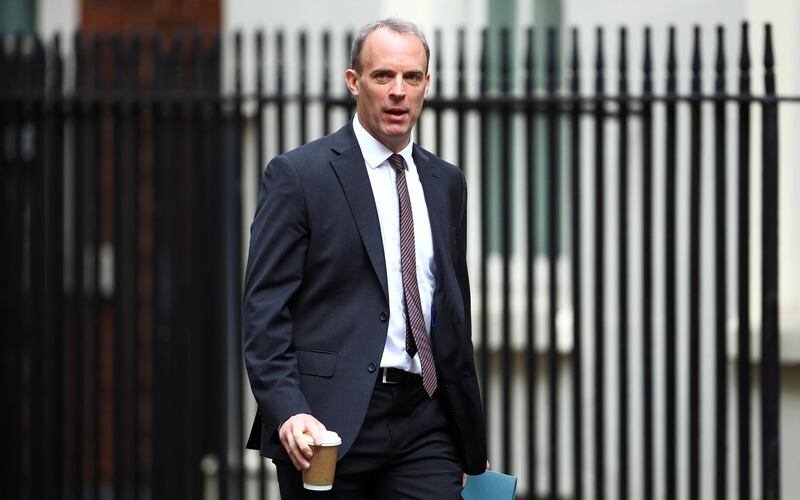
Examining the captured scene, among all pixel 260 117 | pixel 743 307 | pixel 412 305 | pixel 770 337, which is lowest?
pixel 770 337

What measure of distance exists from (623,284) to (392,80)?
8.83 ft

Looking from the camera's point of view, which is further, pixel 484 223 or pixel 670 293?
pixel 484 223

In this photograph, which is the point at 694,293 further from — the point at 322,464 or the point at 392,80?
the point at 322,464

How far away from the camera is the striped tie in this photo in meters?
3.15

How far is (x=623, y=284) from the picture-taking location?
5.59 m

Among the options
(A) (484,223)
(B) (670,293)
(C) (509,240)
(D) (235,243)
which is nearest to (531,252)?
(C) (509,240)

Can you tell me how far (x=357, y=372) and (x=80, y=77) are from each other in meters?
3.46

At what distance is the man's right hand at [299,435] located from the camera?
290cm

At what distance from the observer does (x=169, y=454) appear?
6.11 metres

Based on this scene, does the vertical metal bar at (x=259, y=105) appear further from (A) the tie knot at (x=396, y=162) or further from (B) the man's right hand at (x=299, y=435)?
(B) the man's right hand at (x=299, y=435)

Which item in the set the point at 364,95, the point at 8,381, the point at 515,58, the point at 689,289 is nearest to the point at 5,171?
the point at 8,381

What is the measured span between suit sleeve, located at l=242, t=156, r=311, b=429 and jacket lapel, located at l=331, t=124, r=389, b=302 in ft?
0.37

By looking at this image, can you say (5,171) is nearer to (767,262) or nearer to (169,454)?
(169,454)

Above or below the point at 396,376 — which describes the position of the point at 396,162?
above
